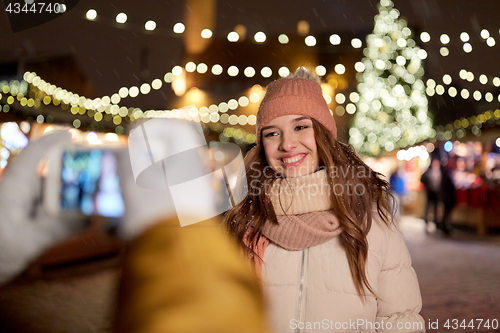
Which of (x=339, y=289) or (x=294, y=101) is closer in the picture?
(x=339, y=289)

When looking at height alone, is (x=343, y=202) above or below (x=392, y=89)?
below

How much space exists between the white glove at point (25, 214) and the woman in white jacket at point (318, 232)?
973 millimetres

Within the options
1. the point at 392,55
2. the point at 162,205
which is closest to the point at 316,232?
the point at 162,205

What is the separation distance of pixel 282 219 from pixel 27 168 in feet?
4.08

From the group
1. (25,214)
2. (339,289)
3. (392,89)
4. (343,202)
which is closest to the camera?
(25,214)

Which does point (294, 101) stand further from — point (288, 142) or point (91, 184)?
point (91, 184)

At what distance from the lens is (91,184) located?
49cm

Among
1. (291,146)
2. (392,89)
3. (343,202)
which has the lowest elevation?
(343,202)

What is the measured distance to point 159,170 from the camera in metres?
0.34

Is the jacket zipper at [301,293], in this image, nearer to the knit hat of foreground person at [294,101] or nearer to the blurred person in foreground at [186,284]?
the knit hat of foreground person at [294,101]

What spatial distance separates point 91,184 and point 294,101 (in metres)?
1.28

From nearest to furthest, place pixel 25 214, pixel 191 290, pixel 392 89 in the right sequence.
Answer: pixel 191 290
pixel 25 214
pixel 392 89

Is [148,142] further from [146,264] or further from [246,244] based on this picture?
[246,244]

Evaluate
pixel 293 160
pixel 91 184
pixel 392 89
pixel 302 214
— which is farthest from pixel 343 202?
pixel 392 89
